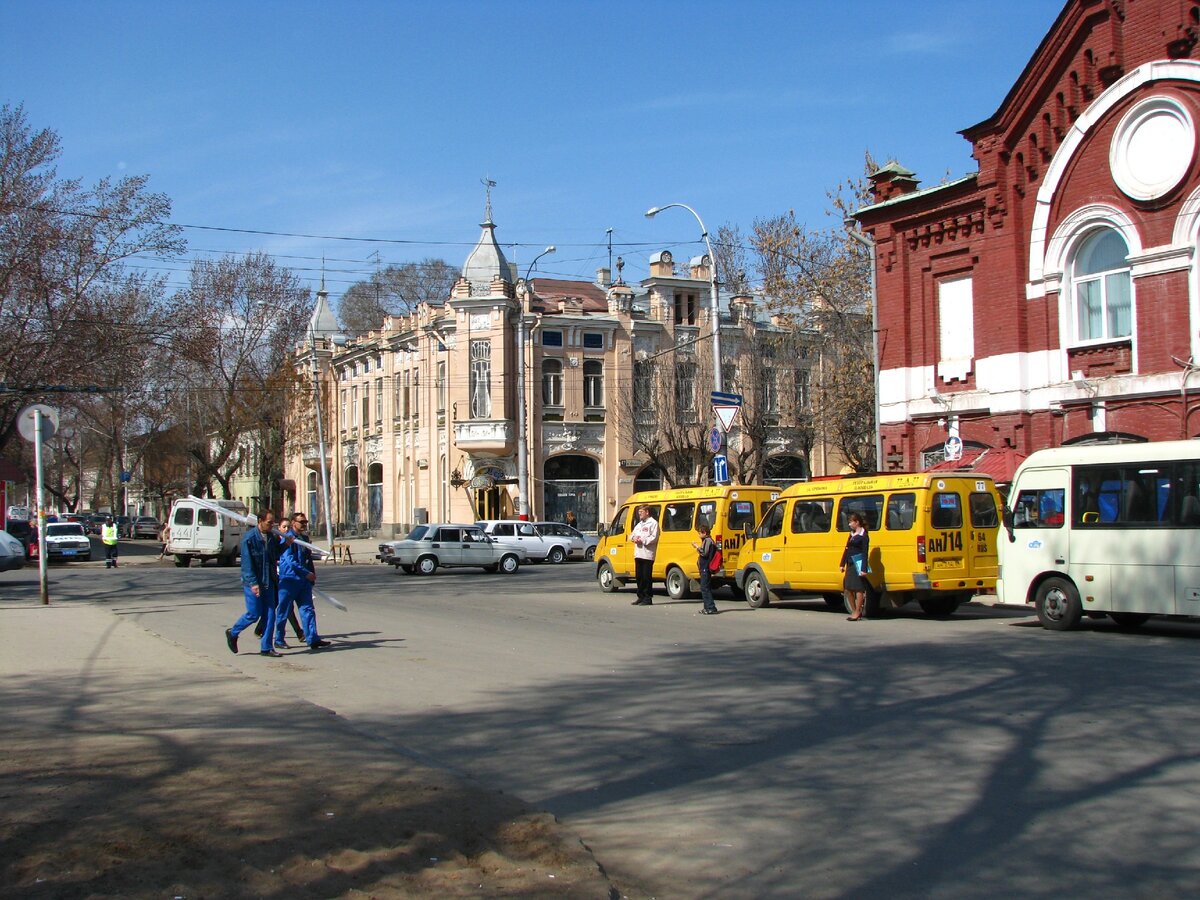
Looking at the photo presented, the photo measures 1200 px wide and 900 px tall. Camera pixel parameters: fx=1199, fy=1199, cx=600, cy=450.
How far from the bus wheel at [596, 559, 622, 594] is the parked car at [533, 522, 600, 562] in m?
15.0

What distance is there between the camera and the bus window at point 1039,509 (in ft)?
56.5

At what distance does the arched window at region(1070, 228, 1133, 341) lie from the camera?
24.2 metres

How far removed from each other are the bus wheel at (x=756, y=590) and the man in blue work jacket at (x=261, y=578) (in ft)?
34.6

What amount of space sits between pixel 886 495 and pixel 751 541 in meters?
3.59

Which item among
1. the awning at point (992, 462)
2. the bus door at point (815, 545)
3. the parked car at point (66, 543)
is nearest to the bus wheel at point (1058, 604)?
the bus door at point (815, 545)

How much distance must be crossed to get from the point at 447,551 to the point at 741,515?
14317mm

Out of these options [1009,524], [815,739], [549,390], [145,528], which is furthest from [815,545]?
[145,528]

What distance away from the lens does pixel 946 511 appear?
1939 cm

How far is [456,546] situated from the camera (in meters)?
36.7

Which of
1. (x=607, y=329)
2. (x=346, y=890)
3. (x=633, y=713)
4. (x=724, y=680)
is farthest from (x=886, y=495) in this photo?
(x=607, y=329)

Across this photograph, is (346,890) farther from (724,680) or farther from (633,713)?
(724,680)

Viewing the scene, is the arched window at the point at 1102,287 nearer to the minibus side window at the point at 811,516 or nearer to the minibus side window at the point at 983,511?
the minibus side window at the point at 983,511

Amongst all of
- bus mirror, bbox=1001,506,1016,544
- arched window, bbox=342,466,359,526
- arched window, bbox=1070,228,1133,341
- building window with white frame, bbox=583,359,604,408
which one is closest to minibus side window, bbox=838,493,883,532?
bus mirror, bbox=1001,506,1016,544

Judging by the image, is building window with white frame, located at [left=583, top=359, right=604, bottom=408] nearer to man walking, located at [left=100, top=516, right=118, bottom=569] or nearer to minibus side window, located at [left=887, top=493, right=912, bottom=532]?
man walking, located at [left=100, top=516, right=118, bottom=569]
